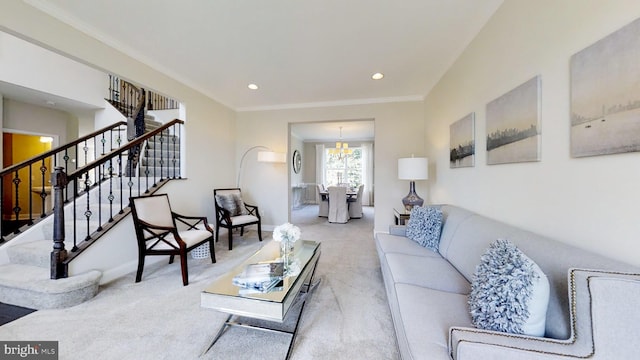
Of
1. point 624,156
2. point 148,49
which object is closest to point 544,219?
point 624,156

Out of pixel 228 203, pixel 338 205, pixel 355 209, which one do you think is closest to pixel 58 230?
pixel 228 203

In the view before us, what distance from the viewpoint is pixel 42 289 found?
1873 mm

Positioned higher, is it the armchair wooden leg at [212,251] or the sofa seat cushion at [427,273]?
the sofa seat cushion at [427,273]

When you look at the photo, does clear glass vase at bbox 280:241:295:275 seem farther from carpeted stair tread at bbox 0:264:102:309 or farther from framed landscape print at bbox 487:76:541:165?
framed landscape print at bbox 487:76:541:165

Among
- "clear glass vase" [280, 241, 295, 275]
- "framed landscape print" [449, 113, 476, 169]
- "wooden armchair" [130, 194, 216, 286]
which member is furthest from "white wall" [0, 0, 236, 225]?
"framed landscape print" [449, 113, 476, 169]

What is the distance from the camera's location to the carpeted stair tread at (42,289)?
6.16 feet

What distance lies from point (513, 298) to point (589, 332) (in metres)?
0.21

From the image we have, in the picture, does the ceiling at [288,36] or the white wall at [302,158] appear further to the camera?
the white wall at [302,158]

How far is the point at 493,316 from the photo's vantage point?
3.22ft

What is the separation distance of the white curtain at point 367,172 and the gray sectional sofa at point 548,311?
6946mm

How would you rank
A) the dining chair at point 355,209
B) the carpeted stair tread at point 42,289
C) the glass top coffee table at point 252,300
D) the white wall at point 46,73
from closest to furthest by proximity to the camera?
the glass top coffee table at point 252,300
the carpeted stair tread at point 42,289
the white wall at point 46,73
the dining chair at point 355,209

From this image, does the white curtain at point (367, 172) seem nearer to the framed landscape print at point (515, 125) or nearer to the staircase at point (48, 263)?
the framed landscape print at point (515, 125)

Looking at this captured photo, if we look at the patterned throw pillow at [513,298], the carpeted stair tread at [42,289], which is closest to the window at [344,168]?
the carpeted stair tread at [42,289]

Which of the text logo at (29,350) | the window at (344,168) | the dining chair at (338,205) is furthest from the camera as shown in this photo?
the window at (344,168)
